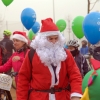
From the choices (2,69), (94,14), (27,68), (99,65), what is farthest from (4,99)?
(99,65)

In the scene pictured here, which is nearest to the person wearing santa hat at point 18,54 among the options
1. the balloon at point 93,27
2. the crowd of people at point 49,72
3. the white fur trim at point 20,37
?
the white fur trim at point 20,37

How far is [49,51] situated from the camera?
2744 mm

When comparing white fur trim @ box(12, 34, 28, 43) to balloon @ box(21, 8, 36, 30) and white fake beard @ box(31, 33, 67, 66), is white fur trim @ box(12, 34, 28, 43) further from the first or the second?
balloon @ box(21, 8, 36, 30)

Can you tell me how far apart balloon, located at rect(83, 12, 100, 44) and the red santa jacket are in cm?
213

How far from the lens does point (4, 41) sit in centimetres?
792

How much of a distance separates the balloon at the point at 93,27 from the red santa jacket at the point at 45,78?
6.98ft

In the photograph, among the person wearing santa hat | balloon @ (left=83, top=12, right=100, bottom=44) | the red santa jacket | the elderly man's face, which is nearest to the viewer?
the red santa jacket

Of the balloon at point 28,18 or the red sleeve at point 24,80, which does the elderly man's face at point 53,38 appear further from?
the balloon at point 28,18

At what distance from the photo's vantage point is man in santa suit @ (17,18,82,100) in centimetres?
265

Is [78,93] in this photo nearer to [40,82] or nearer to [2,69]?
[40,82]

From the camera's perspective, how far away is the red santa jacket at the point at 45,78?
8.68 ft

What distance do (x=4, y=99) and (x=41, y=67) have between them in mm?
1985

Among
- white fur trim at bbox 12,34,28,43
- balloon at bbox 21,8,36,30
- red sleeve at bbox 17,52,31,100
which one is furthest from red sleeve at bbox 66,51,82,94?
balloon at bbox 21,8,36,30

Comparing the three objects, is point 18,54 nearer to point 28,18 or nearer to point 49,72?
point 49,72
